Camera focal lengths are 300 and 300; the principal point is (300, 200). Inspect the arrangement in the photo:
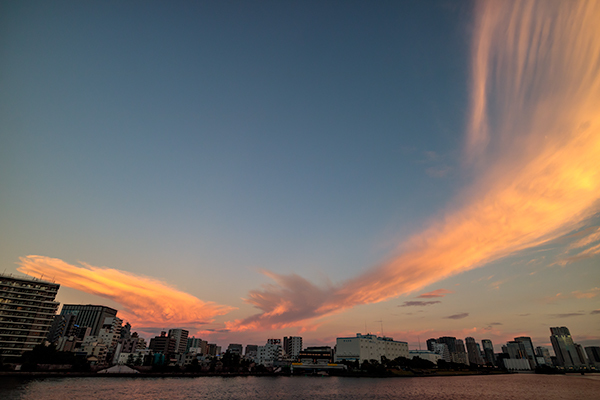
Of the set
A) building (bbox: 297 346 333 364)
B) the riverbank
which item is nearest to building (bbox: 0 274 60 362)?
the riverbank

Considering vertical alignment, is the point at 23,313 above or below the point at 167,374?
above

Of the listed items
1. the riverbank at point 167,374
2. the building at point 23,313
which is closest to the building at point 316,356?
the riverbank at point 167,374

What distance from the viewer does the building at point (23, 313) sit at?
369 ft

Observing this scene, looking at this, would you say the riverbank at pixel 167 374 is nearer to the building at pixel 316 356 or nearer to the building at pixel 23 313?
the building at pixel 23 313

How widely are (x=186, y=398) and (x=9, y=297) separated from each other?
9562 cm

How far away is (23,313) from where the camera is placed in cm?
11875

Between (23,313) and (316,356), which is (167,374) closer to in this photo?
(23,313)

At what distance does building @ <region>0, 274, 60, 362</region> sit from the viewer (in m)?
113

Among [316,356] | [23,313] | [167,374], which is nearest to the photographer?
[23,313]

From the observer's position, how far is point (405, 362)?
195 m

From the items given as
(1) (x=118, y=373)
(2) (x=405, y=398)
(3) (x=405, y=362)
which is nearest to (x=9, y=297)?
(1) (x=118, y=373)

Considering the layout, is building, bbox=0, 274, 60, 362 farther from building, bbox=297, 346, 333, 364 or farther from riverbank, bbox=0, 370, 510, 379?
building, bbox=297, 346, 333, 364

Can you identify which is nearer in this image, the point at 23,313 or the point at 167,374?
the point at 23,313

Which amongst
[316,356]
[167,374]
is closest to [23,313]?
[167,374]
